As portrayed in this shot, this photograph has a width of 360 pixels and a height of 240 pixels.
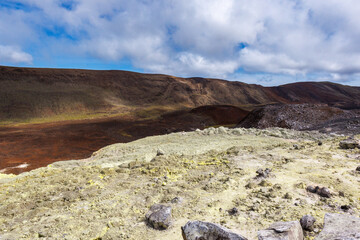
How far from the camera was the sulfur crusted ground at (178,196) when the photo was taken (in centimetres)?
332

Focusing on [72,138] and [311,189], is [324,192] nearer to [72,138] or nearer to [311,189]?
[311,189]

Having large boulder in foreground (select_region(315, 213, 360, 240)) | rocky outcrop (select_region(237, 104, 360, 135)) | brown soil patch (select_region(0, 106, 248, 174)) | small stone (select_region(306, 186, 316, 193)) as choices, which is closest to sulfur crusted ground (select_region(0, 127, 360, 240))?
small stone (select_region(306, 186, 316, 193))

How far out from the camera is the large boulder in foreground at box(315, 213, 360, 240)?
2137 mm

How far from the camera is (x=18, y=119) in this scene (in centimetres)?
3847

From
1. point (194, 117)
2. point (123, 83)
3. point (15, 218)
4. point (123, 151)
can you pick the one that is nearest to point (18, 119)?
point (123, 83)

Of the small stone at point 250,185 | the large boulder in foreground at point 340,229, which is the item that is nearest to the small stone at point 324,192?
the small stone at point 250,185

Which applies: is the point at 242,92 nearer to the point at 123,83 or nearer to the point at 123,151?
the point at 123,83

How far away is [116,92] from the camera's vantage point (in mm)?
56594

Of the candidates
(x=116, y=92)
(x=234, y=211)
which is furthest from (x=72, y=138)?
(x=116, y=92)

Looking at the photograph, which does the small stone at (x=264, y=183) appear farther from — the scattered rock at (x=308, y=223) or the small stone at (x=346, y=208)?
the scattered rock at (x=308, y=223)

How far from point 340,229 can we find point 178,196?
264 centimetres

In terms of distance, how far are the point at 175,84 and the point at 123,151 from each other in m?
54.6

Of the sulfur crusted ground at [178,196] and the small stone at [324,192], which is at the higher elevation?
the small stone at [324,192]

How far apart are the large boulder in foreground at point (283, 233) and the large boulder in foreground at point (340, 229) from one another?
0.21 m
